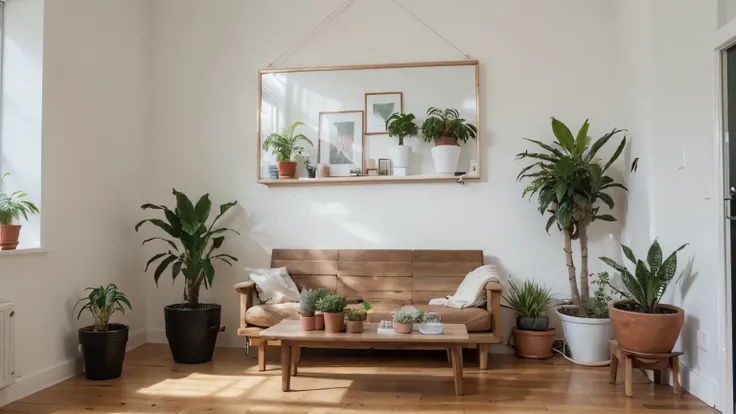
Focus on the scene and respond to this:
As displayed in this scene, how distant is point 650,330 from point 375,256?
210 cm

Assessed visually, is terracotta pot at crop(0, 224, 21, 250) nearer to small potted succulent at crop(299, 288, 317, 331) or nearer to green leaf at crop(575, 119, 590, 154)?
small potted succulent at crop(299, 288, 317, 331)

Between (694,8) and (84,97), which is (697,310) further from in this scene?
(84,97)

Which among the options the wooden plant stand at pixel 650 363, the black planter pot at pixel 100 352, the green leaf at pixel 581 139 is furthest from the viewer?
the green leaf at pixel 581 139

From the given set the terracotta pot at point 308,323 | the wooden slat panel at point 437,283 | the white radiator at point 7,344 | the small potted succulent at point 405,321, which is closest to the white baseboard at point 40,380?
the white radiator at point 7,344

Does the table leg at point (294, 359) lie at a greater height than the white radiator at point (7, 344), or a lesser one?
lesser

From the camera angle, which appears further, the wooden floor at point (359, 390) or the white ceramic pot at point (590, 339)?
the white ceramic pot at point (590, 339)

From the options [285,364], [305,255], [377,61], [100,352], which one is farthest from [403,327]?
[377,61]

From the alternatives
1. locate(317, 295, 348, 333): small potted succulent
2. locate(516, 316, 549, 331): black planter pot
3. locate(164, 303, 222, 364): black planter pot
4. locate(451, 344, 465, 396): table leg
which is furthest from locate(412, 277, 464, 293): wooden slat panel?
locate(164, 303, 222, 364): black planter pot

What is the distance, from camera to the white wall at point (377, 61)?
455cm

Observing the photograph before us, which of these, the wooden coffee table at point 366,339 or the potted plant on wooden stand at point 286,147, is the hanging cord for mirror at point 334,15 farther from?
the wooden coffee table at point 366,339

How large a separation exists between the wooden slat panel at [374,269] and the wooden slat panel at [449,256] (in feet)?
0.40

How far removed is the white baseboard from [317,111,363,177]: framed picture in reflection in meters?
2.39

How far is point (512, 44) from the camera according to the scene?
4.62 m

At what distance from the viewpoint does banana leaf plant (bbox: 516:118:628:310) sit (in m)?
4.04
